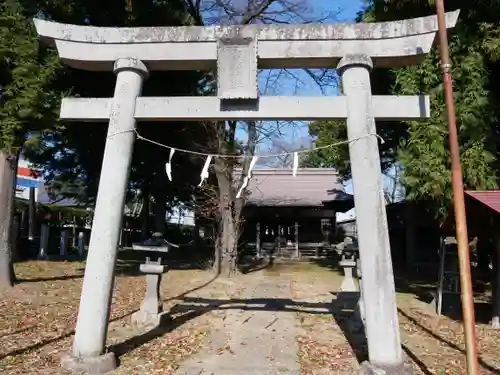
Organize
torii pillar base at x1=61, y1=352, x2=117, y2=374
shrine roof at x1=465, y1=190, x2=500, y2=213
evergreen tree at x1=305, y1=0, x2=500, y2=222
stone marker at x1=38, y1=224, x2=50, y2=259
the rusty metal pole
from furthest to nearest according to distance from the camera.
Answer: stone marker at x1=38, y1=224, x2=50, y2=259 → evergreen tree at x1=305, y1=0, x2=500, y2=222 → shrine roof at x1=465, y1=190, x2=500, y2=213 → torii pillar base at x1=61, y1=352, x2=117, y2=374 → the rusty metal pole

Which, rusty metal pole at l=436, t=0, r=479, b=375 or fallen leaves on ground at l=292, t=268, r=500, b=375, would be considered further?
fallen leaves on ground at l=292, t=268, r=500, b=375

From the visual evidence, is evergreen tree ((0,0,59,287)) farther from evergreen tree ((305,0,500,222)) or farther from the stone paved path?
evergreen tree ((305,0,500,222))

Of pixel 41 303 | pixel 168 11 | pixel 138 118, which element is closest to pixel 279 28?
pixel 138 118

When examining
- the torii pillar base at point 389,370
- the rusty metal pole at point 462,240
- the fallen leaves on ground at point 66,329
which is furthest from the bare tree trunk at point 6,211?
the rusty metal pole at point 462,240

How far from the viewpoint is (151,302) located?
29.6ft

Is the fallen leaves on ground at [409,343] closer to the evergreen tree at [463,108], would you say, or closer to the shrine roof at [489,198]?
the shrine roof at [489,198]

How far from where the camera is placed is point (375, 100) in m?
6.38

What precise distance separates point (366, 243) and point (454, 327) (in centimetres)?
491

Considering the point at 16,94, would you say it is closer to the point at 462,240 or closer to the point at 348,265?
the point at 348,265

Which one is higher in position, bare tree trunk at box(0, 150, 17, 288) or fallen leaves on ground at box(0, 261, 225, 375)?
bare tree trunk at box(0, 150, 17, 288)

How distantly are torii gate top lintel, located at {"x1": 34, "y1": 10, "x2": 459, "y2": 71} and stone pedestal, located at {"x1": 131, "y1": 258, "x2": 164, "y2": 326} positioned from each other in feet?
13.5

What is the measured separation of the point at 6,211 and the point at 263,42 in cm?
838

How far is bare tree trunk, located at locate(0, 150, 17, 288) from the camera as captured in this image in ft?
37.6

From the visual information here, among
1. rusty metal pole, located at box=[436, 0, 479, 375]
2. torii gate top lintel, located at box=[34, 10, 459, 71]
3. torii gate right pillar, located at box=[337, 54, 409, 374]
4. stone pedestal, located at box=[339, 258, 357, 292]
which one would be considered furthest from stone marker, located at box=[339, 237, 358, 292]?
rusty metal pole, located at box=[436, 0, 479, 375]
